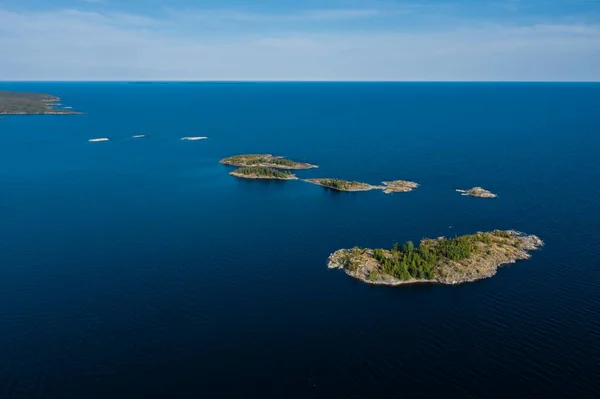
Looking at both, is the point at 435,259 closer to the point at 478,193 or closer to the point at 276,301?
the point at 276,301

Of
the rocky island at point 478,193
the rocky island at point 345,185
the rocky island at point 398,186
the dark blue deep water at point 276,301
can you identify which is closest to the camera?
the dark blue deep water at point 276,301

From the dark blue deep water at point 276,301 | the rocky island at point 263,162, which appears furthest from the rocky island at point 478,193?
the rocky island at point 263,162

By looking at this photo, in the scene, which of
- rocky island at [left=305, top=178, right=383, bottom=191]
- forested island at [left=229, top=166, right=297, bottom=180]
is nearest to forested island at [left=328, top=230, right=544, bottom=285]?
rocky island at [left=305, top=178, right=383, bottom=191]

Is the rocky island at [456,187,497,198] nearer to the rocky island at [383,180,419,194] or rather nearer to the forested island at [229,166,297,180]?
the rocky island at [383,180,419,194]

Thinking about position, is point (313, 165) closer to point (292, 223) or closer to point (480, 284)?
point (292, 223)

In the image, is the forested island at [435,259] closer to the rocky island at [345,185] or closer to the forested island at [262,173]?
the rocky island at [345,185]

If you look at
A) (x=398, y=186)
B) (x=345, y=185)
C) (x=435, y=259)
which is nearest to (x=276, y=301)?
(x=435, y=259)

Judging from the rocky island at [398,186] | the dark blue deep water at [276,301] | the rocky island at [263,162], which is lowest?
the dark blue deep water at [276,301]

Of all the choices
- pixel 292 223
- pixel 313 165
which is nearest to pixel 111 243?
pixel 292 223
